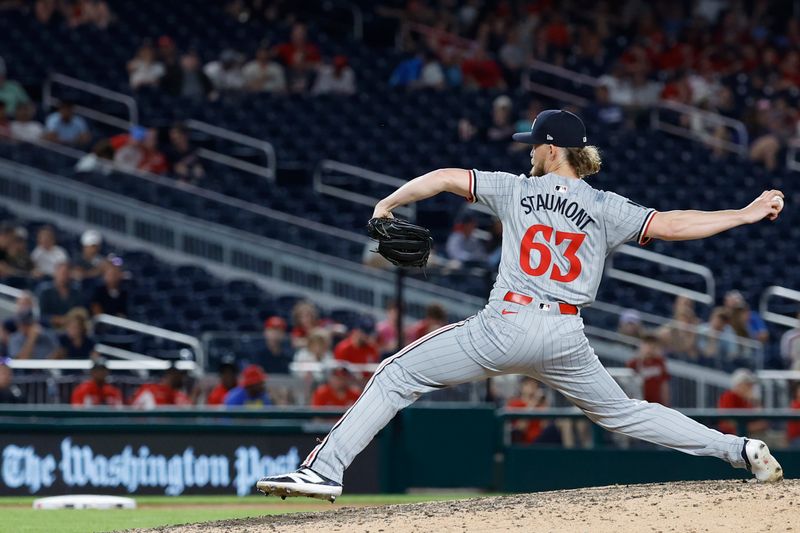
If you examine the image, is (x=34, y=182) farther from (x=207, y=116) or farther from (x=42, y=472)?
Answer: (x=42, y=472)

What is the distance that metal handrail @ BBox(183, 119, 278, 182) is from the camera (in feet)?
61.7

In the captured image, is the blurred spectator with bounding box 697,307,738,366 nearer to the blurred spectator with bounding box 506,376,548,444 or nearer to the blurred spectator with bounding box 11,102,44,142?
the blurred spectator with bounding box 506,376,548,444

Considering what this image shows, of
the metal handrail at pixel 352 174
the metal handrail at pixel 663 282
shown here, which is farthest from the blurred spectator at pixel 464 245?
the metal handrail at pixel 663 282

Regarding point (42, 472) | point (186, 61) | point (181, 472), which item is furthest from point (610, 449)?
point (186, 61)

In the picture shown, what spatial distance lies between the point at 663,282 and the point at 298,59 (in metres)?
5.98

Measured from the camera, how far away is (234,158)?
19.1 meters

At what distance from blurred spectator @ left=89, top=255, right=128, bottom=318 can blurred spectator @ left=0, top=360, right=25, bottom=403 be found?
1814mm

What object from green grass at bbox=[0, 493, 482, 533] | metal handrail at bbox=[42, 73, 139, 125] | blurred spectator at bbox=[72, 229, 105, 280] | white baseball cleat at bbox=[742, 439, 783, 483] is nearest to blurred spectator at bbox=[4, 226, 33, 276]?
blurred spectator at bbox=[72, 229, 105, 280]

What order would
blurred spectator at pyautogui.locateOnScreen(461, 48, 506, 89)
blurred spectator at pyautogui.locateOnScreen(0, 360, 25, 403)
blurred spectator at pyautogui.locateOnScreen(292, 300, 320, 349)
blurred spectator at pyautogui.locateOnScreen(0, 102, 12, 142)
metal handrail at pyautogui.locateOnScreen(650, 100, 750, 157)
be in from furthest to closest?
1. blurred spectator at pyautogui.locateOnScreen(461, 48, 506, 89)
2. metal handrail at pyautogui.locateOnScreen(650, 100, 750, 157)
3. blurred spectator at pyautogui.locateOnScreen(0, 102, 12, 142)
4. blurred spectator at pyautogui.locateOnScreen(292, 300, 320, 349)
5. blurred spectator at pyautogui.locateOnScreen(0, 360, 25, 403)

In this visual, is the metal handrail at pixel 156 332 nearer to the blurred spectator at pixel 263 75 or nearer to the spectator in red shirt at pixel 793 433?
the spectator in red shirt at pixel 793 433

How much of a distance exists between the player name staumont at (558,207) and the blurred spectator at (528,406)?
638 centimetres

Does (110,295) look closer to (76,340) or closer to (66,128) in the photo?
(76,340)

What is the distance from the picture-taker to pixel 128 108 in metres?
19.0

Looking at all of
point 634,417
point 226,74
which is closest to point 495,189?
point 634,417
